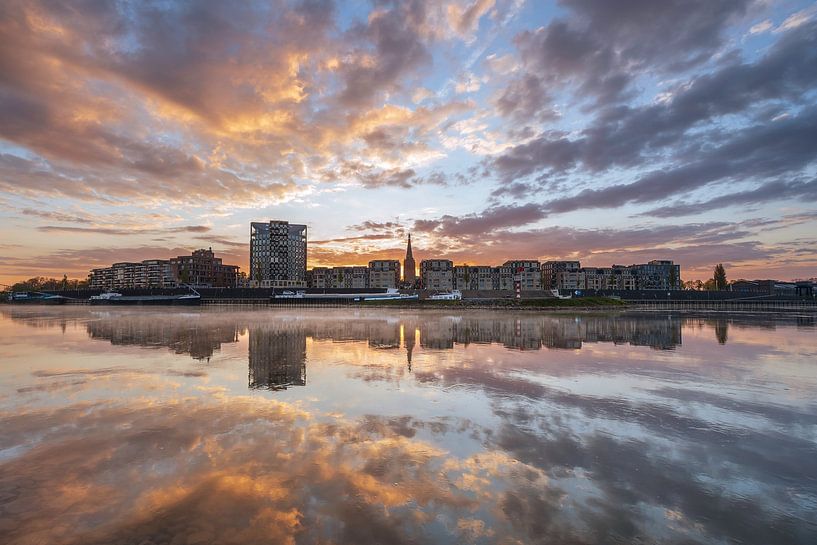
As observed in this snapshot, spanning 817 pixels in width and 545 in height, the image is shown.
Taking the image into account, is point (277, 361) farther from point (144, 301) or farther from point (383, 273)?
point (383, 273)

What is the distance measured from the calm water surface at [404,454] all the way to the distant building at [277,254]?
6832 inches

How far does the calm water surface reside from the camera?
6.11 metres

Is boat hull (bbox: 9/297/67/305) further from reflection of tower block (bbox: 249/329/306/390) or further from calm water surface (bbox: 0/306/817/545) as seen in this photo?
calm water surface (bbox: 0/306/817/545)

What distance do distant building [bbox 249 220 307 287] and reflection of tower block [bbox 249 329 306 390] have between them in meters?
161

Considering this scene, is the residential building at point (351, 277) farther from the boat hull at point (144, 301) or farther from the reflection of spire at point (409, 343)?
the reflection of spire at point (409, 343)

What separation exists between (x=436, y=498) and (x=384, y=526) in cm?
121

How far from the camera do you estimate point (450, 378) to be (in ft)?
53.7

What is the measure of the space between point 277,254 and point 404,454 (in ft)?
625

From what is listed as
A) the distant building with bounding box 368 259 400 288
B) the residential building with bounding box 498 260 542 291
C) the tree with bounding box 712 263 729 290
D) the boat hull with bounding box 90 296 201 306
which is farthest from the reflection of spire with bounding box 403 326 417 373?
the tree with bounding box 712 263 729 290

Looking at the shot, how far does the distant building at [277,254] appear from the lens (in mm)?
185375

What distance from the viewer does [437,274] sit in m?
193

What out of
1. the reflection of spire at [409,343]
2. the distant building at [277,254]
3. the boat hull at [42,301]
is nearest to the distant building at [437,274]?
the distant building at [277,254]

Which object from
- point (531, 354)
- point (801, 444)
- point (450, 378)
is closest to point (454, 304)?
point (531, 354)

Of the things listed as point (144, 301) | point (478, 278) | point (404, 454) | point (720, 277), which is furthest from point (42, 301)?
point (720, 277)
